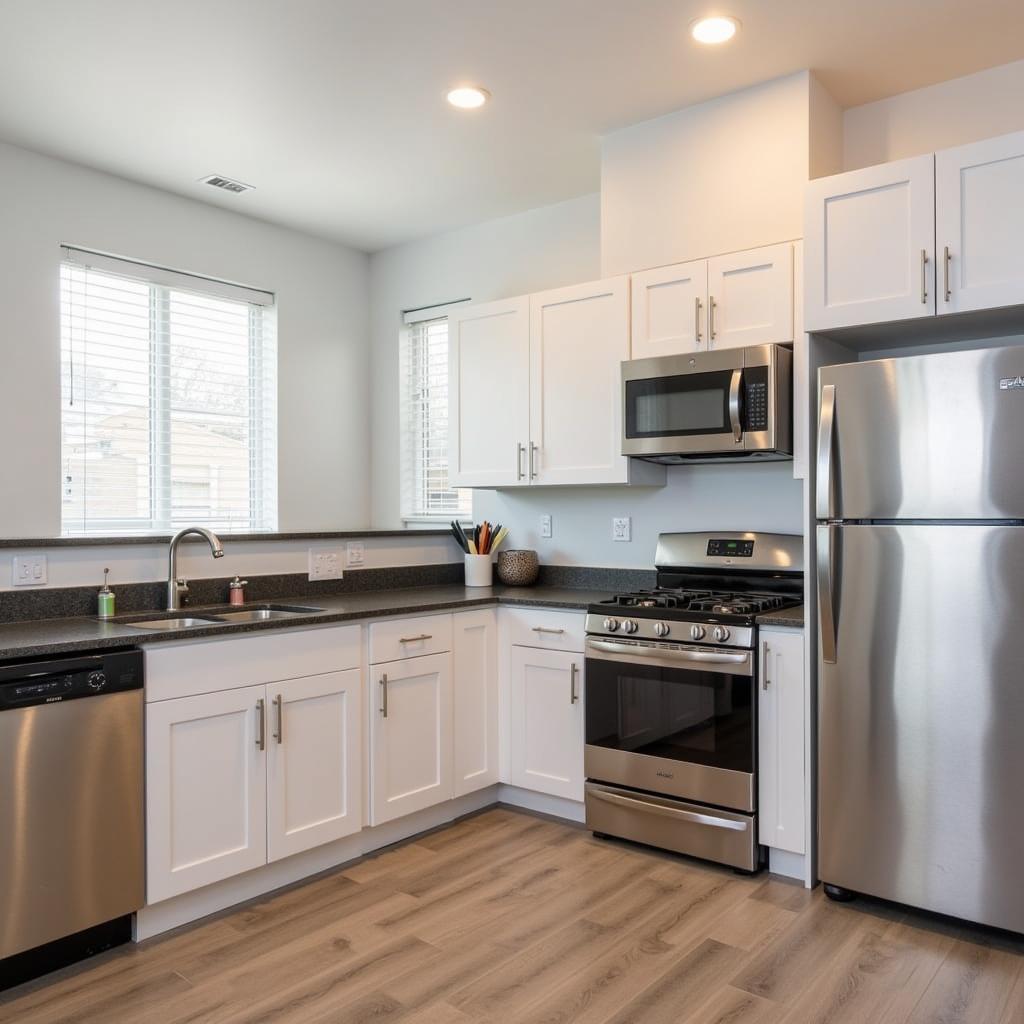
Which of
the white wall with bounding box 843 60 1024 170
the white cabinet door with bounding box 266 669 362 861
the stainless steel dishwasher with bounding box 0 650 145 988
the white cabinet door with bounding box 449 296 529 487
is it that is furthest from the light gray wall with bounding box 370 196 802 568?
the stainless steel dishwasher with bounding box 0 650 145 988

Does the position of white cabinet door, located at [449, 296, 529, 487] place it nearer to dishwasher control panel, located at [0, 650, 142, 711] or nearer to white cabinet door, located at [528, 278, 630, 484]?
white cabinet door, located at [528, 278, 630, 484]

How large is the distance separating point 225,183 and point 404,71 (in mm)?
1262

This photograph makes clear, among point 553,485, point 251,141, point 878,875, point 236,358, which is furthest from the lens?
point 236,358

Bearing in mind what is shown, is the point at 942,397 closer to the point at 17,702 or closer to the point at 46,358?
the point at 17,702

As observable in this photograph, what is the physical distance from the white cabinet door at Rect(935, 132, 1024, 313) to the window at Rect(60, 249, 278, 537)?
3.06 meters

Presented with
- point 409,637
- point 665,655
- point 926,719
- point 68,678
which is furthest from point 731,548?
point 68,678

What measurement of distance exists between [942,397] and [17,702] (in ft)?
8.46

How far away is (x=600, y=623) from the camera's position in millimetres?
3143

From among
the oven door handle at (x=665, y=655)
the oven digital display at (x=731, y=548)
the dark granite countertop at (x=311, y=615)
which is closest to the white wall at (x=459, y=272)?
the dark granite countertop at (x=311, y=615)

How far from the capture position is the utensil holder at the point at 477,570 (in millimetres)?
4039

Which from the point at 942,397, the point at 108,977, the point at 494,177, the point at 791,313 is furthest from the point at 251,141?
the point at 108,977

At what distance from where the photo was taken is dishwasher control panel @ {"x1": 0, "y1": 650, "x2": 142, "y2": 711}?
7.08 ft

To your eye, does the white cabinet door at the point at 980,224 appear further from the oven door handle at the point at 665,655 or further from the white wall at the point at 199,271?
the white wall at the point at 199,271

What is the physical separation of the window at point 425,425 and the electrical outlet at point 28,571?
83.4 inches
